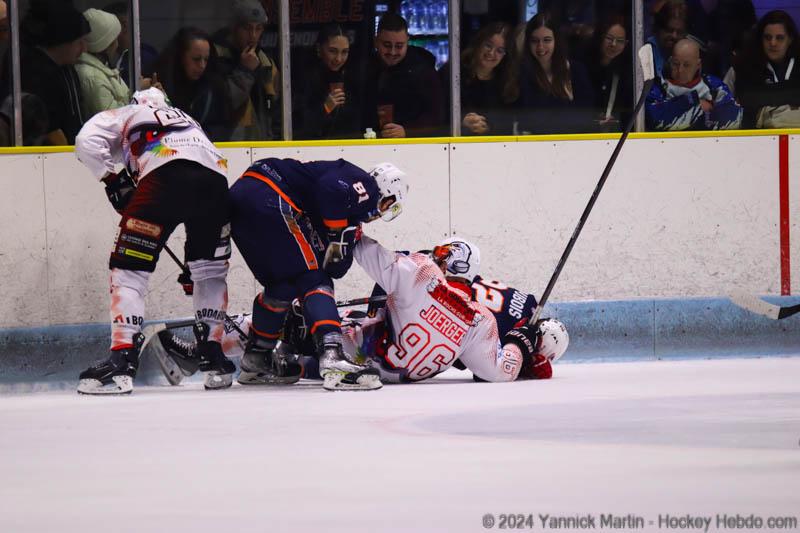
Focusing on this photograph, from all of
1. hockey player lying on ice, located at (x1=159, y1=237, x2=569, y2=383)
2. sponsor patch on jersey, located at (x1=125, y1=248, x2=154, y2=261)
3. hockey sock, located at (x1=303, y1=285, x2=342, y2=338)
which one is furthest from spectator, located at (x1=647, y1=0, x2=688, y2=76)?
sponsor patch on jersey, located at (x1=125, y1=248, x2=154, y2=261)

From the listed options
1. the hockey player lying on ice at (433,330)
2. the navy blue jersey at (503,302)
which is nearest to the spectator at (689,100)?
the navy blue jersey at (503,302)

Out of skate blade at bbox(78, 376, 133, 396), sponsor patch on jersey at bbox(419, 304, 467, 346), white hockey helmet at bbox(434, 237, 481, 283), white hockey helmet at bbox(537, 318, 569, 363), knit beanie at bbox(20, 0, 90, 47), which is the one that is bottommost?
skate blade at bbox(78, 376, 133, 396)

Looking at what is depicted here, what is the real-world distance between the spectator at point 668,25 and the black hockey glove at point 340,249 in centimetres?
208

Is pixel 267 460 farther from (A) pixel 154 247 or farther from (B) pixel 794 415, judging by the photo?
(A) pixel 154 247

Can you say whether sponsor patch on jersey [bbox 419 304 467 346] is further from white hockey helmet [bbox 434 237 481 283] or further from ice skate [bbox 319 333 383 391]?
white hockey helmet [bbox 434 237 481 283]

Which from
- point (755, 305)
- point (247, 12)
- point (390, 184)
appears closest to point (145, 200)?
point (390, 184)

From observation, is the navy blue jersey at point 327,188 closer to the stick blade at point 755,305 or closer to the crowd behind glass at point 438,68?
the crowd behind glass at point 438,68

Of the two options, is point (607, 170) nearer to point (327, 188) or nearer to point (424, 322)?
point (424, 322)

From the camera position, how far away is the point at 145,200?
17.2 ft

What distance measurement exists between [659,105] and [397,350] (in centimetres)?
210

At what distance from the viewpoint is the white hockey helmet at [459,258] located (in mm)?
5934

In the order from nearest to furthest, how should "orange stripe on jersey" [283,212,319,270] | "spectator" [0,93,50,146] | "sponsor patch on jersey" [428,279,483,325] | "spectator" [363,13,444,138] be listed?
"orange stripe on jersey" [283,212,319,270]
"sponsor patch on jersey" [428,279,483,325]
"spectator" [0,93,50,146]
"spectator" [363,13,444,138]

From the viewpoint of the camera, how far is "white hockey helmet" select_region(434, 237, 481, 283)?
593cm

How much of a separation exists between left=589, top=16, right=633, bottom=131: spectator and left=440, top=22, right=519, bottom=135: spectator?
16.8 inches
